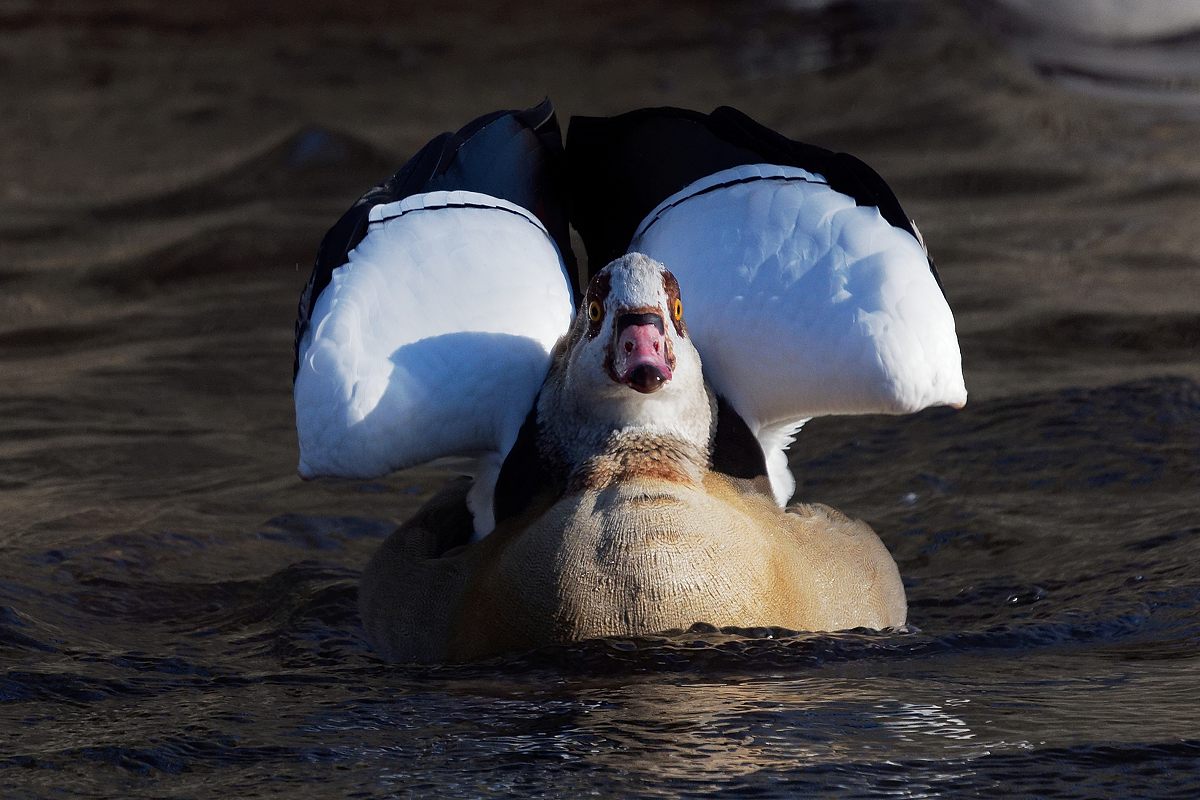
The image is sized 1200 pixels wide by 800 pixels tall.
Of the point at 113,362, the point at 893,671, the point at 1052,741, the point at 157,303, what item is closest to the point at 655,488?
the point at 893,671

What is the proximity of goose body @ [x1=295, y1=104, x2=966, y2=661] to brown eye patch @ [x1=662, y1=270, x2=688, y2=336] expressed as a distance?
1 cm

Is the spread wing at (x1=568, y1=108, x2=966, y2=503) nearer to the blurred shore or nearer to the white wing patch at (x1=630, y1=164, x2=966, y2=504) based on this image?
the white wing patch at (x1=630, y1=164, x2=966, y2=504)

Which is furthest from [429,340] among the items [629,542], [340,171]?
[340,171]

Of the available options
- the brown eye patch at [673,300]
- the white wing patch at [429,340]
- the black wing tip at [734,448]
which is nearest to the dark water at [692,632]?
the black wing tip at [734,448]

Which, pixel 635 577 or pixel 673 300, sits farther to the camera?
pixel 673 300

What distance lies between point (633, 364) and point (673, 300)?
290 mm

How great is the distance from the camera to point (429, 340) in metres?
5.16

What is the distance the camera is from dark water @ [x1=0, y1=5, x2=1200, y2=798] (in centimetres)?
410

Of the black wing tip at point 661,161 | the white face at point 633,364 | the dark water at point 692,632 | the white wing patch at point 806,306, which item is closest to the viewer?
the dark water at point 692,632

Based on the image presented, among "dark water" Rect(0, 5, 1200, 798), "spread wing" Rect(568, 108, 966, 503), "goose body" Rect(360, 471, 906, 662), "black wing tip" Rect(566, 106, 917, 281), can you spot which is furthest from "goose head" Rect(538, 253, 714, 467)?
"black wing tip" Rect(566, 106, 917, 281)

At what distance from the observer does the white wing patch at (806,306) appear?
195 inches

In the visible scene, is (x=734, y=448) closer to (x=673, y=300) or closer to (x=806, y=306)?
(x=806, y=306)

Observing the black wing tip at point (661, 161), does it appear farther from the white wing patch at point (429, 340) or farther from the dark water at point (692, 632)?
the dark water at point (692, 632)

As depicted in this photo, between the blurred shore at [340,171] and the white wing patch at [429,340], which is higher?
the blurred shore at [340,171]
